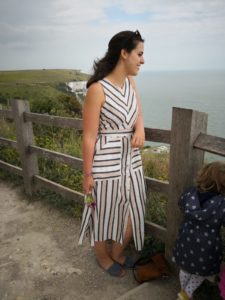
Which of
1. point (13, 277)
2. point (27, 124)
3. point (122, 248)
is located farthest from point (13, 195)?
point (122, 248)

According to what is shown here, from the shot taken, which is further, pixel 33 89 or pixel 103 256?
pixel 33 89

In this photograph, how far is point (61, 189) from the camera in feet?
13.8

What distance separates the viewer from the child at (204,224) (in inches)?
83.8

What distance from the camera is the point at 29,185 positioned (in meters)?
4.71

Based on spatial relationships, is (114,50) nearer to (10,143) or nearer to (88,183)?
(88,183)

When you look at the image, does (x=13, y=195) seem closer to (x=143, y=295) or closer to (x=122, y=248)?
(x=122, y=248)

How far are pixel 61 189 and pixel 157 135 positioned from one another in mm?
1912

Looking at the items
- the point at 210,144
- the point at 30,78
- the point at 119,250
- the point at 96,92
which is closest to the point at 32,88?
the point at 30,78

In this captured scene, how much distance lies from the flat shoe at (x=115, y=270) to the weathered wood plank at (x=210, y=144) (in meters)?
1.50

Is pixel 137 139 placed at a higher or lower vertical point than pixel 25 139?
higher

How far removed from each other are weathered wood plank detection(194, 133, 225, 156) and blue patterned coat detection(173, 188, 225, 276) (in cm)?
33

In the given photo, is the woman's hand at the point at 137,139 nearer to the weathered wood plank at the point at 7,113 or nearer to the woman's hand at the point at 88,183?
the woman's hand at the point at 88,183

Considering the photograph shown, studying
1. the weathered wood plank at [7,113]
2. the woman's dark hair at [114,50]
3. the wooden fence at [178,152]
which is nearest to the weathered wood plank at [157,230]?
the wooden fence at [178,152]

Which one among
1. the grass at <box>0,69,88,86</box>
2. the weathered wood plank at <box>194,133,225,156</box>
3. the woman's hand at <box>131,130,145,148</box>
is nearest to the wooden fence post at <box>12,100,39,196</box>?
the woman's hand at <box>131,130,145,148</box>
